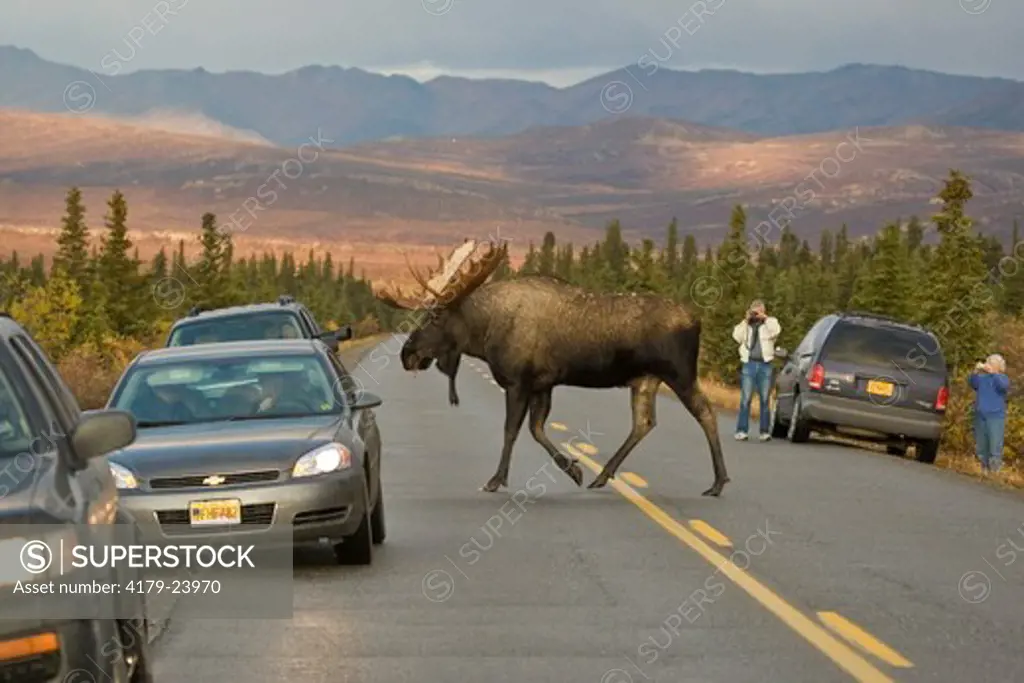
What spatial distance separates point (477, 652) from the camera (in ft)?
32.7

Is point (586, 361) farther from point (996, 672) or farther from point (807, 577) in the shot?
point (996, 672)

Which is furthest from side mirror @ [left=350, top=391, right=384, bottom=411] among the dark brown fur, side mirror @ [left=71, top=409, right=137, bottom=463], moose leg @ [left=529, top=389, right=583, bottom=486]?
side mirror @ [left=71, top=409, right=137, bottom=463]

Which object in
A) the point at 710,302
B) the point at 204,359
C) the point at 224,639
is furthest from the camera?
the point at 710,302

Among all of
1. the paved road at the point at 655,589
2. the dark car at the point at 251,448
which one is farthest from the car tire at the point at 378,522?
the paved road at the point at 655,589

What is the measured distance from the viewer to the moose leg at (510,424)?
1873 centimetres

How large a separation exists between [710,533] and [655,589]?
322 cm

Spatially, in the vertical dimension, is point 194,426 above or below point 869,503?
above

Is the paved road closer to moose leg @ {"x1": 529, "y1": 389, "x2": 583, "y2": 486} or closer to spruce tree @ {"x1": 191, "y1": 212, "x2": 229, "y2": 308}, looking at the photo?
moose leg @ {"x1": 529, "y1": 389, "x2": 583, "y2": 486}

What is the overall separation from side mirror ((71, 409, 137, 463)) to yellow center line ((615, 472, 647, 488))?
12614 millimetres

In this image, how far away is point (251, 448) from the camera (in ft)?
42.1

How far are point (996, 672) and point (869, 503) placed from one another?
916 centimetres

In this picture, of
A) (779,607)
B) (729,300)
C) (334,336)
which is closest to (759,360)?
(334,336)

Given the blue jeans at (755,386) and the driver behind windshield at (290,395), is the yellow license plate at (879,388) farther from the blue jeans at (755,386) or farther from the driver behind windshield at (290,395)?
the driver behind windshield at (290,395)

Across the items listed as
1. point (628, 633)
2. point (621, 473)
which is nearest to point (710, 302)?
point (621, 473)
